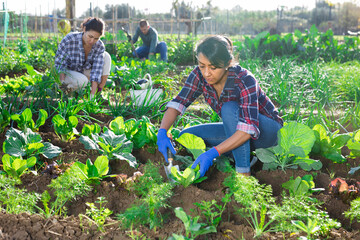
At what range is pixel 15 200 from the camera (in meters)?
1.73

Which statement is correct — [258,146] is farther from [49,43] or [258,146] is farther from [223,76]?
[49,43]

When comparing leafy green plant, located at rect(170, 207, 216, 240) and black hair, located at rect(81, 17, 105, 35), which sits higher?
black hair, located at rect(81, 17, 105, 35)


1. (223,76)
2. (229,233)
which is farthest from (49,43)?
(229,233)

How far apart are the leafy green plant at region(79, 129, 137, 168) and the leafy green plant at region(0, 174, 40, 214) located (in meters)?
0.51

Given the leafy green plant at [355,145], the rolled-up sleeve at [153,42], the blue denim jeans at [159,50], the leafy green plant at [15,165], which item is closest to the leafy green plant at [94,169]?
the leafy green plant at [15,165]

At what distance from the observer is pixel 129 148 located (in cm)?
232

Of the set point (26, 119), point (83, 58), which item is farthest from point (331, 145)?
point (83, 58)

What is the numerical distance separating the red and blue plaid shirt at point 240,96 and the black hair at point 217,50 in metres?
0.13

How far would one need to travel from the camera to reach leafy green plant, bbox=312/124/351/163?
2.32 metres

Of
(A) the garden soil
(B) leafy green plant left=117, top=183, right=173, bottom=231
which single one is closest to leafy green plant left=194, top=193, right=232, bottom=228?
(A) the garden soil

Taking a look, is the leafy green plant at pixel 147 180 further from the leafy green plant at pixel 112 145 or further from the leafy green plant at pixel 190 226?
the leafy green plant at pixel 190 226

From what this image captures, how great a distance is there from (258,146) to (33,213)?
1.38 meters

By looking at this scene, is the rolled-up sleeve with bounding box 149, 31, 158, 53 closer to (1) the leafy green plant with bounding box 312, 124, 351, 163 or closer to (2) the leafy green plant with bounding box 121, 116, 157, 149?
(2) the leafy green plant with bounding box 121, 116, 157, 149

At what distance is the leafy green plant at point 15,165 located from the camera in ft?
6.64
